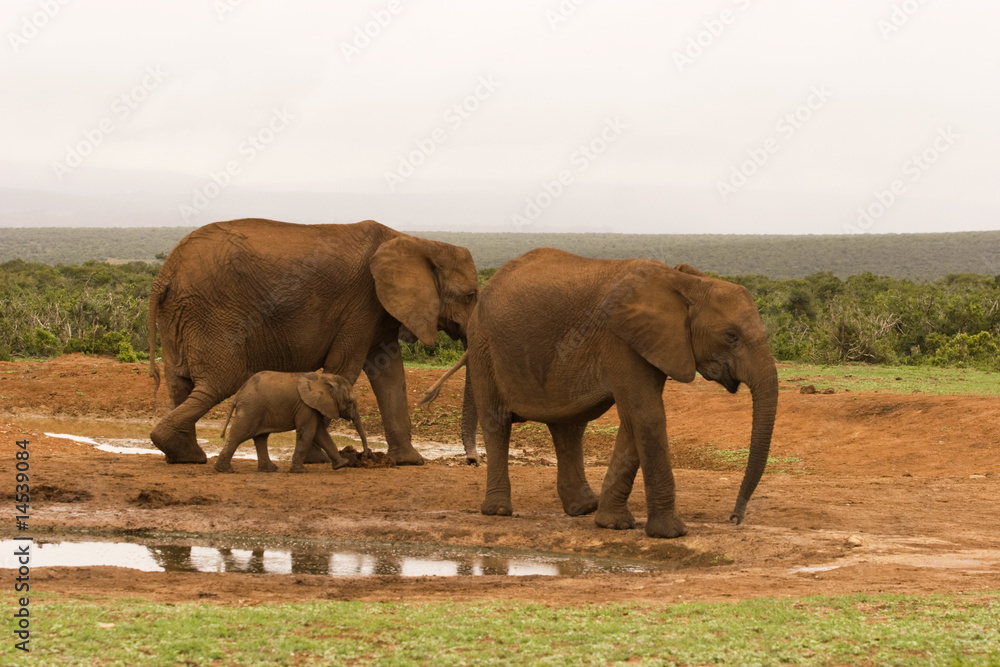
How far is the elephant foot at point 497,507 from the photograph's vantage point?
12016 millimetres

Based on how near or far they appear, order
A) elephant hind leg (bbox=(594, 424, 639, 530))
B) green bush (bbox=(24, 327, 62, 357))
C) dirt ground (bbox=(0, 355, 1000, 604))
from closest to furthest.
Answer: dirt ground (bbox=(0, 355, 1000, 604))
elephant hind leg (bbox=(594, 424, 639, 530))
green bush (bbox=(24, 327, 62, 357))

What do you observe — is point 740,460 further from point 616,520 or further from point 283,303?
point 283,303

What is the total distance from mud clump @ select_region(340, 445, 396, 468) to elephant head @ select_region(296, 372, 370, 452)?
773 mm

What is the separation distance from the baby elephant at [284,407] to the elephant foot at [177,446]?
0.83 m

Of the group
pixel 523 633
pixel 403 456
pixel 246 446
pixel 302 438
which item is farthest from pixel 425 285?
pixel 523 633

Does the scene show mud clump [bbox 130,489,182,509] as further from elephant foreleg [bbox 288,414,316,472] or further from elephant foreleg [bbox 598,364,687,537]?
elephant foreleg [bbox 598,364,687,537]

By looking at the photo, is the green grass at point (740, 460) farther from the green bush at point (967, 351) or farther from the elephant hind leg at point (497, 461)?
the green bush at point (967, 351)

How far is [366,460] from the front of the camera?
15.3 meters

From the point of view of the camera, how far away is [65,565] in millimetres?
9578

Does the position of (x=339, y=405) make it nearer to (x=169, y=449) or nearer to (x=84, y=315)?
(x=169, y=449)

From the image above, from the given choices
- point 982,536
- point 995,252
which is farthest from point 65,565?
point 995,252

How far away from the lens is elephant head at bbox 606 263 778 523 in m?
10.2

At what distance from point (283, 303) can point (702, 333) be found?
6706 mm

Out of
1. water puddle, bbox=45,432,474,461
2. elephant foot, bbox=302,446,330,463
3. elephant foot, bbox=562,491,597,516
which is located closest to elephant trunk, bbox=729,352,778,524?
elephant foot, bbox=562,491,597,516
